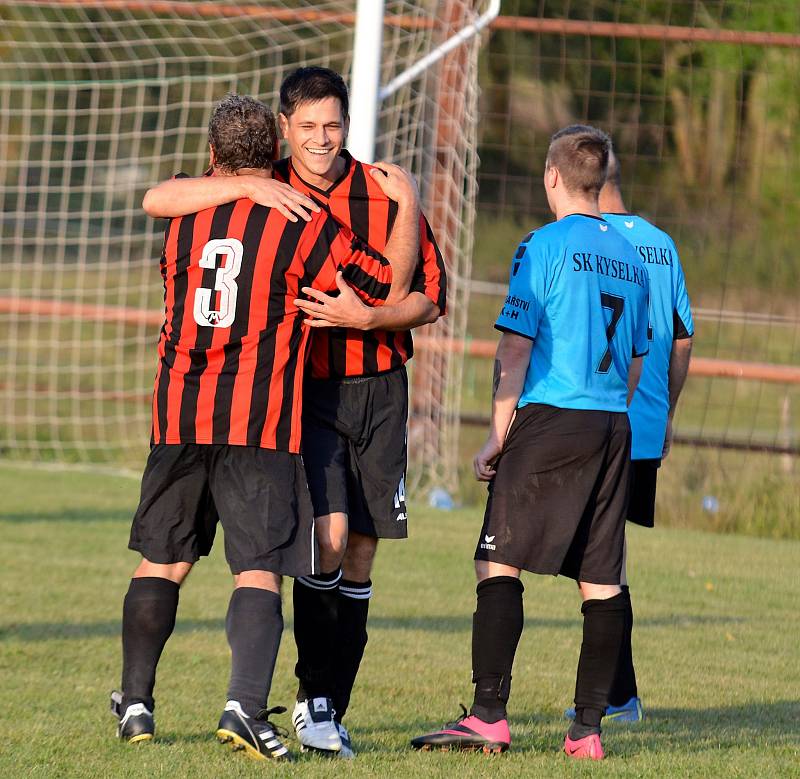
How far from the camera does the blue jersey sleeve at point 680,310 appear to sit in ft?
15.7

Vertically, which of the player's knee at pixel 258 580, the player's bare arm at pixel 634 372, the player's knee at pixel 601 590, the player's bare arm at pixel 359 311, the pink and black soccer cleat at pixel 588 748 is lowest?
the pink and black soccer cleat at pixel 588 748

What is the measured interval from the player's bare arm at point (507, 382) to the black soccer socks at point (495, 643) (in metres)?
0.38

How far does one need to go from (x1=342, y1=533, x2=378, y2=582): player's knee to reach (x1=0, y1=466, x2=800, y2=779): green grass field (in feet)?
1.57

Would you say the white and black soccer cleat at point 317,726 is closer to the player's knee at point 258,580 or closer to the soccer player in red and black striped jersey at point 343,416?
the soccer player in red and black striped jersey at point 343,416

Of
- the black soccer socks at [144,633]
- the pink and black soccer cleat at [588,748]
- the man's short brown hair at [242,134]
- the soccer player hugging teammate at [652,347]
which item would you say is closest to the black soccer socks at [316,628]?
the black soccer socks at [144,633]

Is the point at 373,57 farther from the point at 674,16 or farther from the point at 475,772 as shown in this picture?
the point at 674,16

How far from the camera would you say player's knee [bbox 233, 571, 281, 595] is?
12.2 feet

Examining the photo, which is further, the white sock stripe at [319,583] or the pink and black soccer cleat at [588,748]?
the white sock stripe at [319,583]

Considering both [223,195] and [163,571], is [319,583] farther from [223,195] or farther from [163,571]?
[223,195]

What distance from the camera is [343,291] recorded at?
3.79 m

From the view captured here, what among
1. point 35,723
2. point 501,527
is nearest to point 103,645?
point 35,723

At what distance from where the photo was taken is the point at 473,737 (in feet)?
12.7

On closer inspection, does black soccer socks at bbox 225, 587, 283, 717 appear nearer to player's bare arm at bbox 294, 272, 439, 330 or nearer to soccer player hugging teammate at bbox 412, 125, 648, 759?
soccer player hugging teammate at bbox 412, 125, 648, 759

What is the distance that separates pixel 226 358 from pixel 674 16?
1178cm
